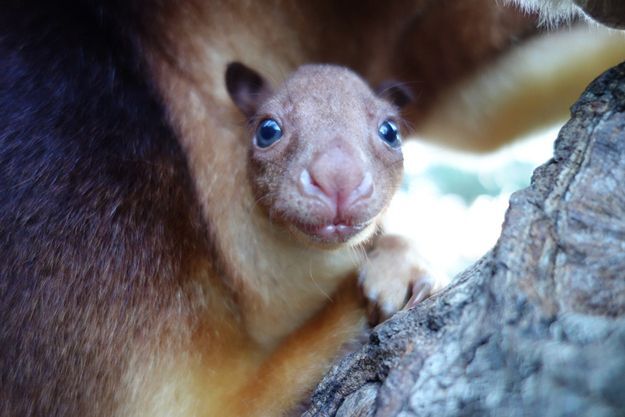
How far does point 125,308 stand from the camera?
2.14 metres

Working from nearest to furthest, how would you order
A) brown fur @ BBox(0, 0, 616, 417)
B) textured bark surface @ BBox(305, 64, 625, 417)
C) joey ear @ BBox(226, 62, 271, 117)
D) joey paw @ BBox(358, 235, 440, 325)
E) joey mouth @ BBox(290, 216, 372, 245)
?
textured bark surface @ BBox(305, 64, 625, 417) → brown fur @ BBox(0, 0, 616, 417) → joey mouth @ BBox(290, 216, 372, 245) → joey paw @ BBox(358, 235, 440, 325) → joey ear @ BBox(226, 62, 271, 117)

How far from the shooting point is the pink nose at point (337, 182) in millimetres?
2129

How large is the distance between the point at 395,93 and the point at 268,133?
1.85 ft

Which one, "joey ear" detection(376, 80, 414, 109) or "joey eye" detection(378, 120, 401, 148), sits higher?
"joey ear" detection(376, 80, 414, 109)

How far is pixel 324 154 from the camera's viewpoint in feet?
7.18

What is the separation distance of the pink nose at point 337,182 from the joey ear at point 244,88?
473 mm

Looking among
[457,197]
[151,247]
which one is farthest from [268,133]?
[457,197]

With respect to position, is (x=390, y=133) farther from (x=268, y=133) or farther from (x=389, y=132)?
(x=268, y=133)

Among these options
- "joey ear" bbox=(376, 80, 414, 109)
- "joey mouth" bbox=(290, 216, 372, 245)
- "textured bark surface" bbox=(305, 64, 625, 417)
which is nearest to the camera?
"textured bark surface" bbox=(305, 64, 625, 417)

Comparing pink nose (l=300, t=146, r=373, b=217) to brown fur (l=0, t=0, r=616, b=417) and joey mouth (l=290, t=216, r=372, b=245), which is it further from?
brown fur (l=0, t=0, r=616, b=417)

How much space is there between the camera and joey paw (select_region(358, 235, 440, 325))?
2.27 meters

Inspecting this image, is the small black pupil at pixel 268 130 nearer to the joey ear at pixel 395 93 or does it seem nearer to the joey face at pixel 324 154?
the joey face at pixel 324 154

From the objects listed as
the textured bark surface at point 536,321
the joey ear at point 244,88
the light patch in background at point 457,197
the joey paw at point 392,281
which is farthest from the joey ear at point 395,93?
the textured bark surface at point 536,321

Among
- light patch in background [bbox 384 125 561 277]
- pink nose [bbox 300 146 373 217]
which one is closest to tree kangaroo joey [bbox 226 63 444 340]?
pink nose [bbox 300 146 373 217]
